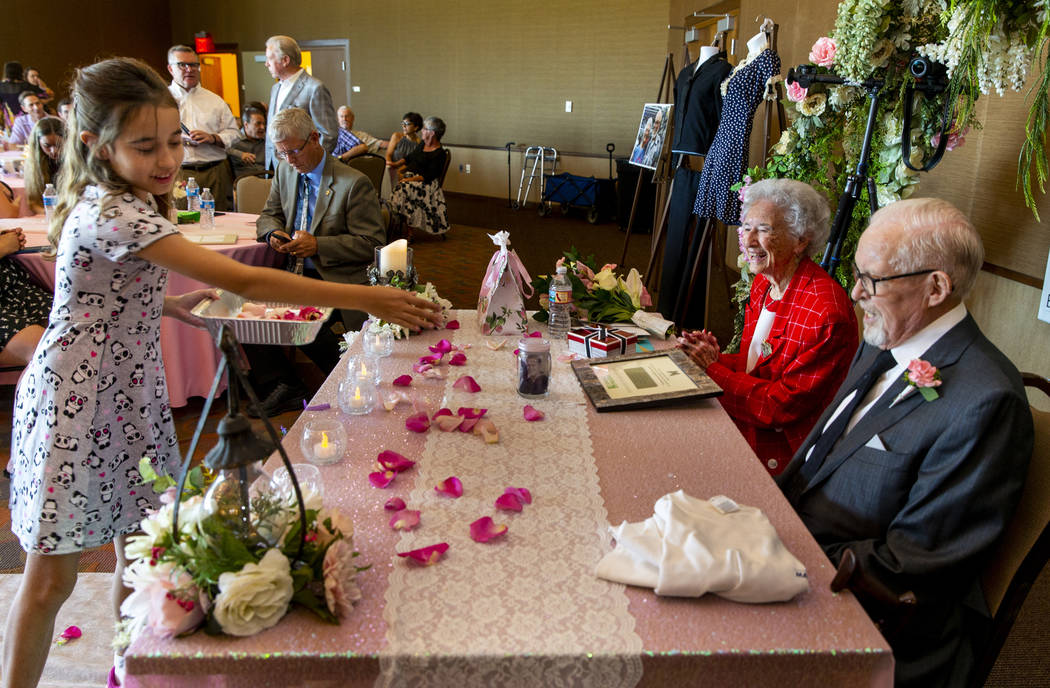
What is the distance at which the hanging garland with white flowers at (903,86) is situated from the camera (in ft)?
7.21

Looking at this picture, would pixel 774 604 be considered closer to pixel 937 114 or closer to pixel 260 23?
pixel 937 114

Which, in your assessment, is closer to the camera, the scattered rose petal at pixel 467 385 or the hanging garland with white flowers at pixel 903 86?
the scattered rose petal at pixel 467 385

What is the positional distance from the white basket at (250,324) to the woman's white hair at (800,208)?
4.74ft

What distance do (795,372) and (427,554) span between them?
53.7 inches

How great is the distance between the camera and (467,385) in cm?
192

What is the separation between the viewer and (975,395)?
1418 mm

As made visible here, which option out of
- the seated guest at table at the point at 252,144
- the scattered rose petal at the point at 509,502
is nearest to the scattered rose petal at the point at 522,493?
the scattered rose petal at the point at 509,502

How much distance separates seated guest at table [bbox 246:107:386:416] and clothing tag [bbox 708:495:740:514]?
8.72 feet

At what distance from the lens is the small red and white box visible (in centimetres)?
220

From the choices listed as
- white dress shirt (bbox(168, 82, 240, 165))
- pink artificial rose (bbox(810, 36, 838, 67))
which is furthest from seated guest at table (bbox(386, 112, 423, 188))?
pink artificial rose (bbox(810, 36, 838, 67))

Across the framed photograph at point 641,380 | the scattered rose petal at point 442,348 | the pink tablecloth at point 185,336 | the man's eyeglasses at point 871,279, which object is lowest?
the pink tablecloth at point 185,336

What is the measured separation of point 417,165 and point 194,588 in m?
7.73

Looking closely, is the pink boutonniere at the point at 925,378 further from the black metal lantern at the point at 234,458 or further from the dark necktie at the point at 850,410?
the black metal lantern at the point at 234,458

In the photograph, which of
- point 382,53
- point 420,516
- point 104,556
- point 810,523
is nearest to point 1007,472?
point 810,523
